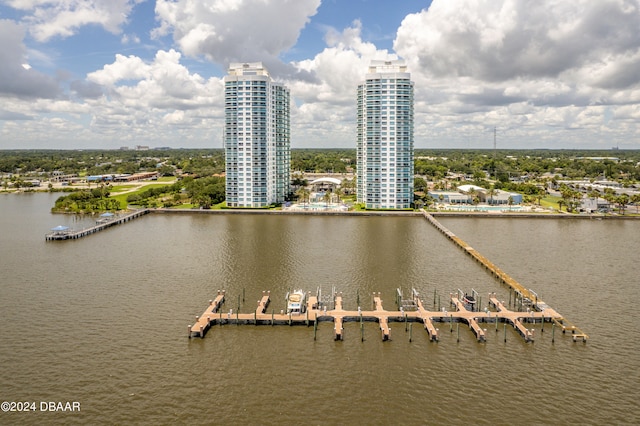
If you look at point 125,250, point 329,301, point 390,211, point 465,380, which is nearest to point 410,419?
point 465,380

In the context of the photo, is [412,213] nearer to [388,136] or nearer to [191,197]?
[388,136]

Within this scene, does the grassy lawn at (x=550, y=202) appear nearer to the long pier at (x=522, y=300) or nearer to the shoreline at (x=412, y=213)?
the shoreline at (x=412, y=213)

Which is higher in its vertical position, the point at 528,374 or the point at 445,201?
the point at 445,201

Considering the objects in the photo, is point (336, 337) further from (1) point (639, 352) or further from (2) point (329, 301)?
(1) point (639, 352)

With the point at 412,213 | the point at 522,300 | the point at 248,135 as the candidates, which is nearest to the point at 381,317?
the point at 522,300

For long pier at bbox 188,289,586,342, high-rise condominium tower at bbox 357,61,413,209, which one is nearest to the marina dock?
long pier at bbox 188,289,586,342

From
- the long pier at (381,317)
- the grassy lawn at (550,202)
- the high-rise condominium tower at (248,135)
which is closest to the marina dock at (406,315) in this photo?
the long pier at (381,317)

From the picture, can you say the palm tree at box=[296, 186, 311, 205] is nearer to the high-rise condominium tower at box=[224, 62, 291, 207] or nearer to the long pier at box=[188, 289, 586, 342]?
the high-rise condominium tower at box=[224, 62, 291, 207]
